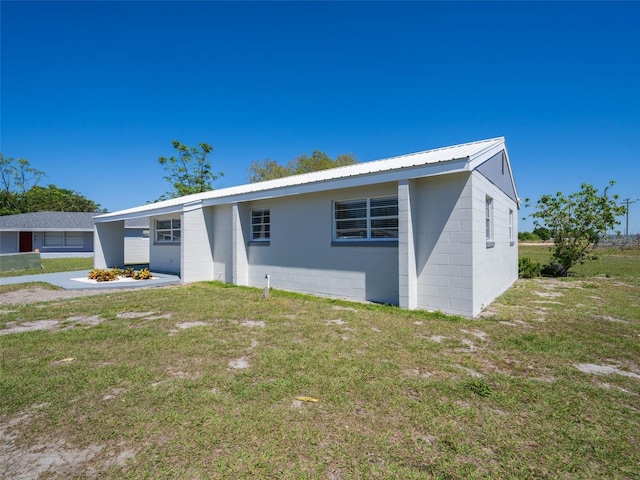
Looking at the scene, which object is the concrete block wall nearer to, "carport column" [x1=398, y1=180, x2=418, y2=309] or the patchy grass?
"carport column" [x1=398, y1=180, x2=418, y2=309]

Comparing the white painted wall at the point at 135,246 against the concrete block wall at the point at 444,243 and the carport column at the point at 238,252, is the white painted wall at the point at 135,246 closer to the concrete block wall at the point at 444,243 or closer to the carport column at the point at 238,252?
the carport column at the point at 238,252

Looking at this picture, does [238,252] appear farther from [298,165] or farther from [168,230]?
[298,165]

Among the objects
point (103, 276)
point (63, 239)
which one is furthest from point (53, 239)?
point (103, 276)

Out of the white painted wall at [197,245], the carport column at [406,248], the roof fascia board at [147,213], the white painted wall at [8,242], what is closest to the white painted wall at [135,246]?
the roof fascia board at [147,213]

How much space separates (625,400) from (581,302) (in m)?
6.67

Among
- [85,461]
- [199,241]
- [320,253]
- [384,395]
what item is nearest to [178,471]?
[85,461]

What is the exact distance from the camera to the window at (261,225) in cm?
1174

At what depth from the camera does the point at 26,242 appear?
3025 centimetres

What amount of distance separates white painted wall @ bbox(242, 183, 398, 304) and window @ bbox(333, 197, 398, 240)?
0.65 ft

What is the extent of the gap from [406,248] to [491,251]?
3.16 metres

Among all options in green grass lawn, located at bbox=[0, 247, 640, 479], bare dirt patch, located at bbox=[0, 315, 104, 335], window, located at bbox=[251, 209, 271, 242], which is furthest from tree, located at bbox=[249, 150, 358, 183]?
green grass lawn, located at bbox=[0, 247, 640, 479]

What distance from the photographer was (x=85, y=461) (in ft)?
8.41

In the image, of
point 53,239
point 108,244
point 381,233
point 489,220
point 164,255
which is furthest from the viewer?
point 53,239

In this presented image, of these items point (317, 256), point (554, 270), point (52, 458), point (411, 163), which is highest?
point (411, 163)
